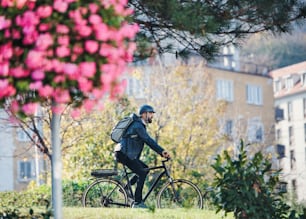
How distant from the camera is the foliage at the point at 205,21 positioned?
41.7 feet

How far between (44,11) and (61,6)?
0.57 ft

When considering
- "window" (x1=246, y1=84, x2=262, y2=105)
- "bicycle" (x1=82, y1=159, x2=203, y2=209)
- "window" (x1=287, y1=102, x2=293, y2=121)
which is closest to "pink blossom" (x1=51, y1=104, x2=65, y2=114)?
"bicycle" (x1=82, y1=159, x2=203, y2=209)

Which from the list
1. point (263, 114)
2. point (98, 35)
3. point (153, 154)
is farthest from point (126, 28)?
point (263, 114)

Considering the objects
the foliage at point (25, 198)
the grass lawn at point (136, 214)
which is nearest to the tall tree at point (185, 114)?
the foliage at point (25, 198)

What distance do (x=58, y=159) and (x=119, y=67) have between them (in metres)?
1.49

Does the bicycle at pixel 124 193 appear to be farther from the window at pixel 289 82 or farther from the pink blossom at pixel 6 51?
the window at pixel 289 82

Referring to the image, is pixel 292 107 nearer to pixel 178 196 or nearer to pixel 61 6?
pixel 178 196

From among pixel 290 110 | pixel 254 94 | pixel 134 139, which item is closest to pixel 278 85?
pixel 290 110

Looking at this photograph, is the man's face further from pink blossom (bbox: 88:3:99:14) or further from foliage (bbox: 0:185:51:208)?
pink blossom (bbox: 88:3:99:14)

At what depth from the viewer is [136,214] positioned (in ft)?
49.8

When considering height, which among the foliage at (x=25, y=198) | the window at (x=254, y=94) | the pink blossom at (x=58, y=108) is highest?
the window at (x=254, y=94)

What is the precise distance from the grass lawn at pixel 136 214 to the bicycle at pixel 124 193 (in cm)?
152

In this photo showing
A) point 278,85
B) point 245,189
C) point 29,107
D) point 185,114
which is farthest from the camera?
point 278,85

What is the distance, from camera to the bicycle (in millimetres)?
17734
